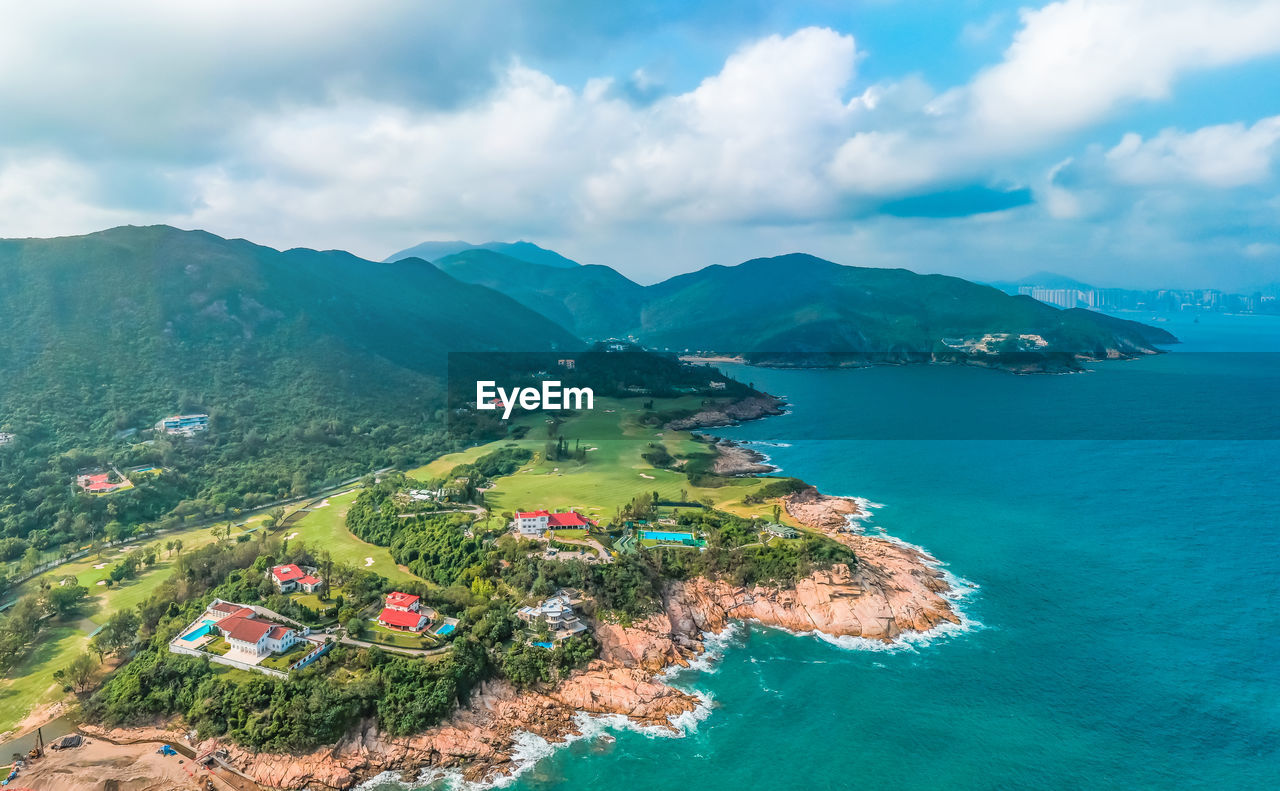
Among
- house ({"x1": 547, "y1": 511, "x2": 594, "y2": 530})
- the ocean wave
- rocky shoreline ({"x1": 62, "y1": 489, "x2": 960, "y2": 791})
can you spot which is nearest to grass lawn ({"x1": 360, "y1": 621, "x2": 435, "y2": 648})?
rocky shoreline ({"x1": 62, "y1": 489, "x2": 960, "y2": 791})

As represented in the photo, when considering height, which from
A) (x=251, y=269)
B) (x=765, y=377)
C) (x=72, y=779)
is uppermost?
(x=251, y=269)

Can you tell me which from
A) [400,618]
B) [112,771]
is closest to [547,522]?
[400,618]

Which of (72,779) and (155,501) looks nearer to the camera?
(72,779)

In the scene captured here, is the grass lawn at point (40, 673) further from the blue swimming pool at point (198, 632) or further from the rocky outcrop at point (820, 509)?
the rocky outcrop at point (820, 509)

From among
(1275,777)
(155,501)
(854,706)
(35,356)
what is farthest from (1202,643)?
(35,356)

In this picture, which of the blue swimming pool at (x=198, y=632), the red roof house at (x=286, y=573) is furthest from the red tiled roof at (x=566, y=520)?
the blue swimming pool at (x=198, y=632)

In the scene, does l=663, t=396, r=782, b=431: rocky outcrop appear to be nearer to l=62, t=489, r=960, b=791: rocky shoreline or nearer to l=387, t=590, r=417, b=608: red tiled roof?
l=62, t=489, r=960, b=791: rocky shoreline

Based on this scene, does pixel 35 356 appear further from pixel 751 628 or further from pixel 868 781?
pixel 868 781

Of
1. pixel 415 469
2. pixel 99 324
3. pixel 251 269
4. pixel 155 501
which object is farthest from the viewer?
pixel 251 269
